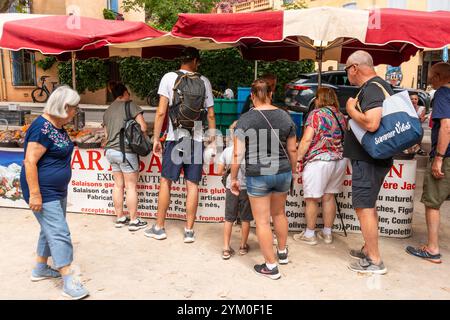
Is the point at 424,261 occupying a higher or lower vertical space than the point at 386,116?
lower

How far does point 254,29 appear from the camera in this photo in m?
4.04

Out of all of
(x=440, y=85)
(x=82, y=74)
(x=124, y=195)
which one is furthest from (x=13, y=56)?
(x=440, y=85)

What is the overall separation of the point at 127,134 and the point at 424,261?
10.6 feet

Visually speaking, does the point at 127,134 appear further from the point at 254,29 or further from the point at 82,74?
the point at 82,74

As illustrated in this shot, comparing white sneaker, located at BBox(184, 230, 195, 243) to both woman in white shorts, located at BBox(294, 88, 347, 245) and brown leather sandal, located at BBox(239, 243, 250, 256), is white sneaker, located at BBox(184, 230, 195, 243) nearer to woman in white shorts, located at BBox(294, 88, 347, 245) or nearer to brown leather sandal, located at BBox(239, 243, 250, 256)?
brown leather sandal, located at BBox(239, 243, 250, 256)

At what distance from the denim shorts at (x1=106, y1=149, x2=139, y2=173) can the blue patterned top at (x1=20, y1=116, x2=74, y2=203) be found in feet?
4.76

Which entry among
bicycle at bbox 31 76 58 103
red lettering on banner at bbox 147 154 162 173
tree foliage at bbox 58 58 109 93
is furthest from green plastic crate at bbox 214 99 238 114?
bicycle at bbox 31 76 58 103

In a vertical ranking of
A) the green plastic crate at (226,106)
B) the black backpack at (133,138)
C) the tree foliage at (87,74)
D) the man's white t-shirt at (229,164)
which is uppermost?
the tree foliage at (87,74)

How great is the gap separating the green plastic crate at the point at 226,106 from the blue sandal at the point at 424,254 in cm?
441

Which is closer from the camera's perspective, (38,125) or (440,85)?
(38,125)

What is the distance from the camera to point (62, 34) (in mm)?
4531

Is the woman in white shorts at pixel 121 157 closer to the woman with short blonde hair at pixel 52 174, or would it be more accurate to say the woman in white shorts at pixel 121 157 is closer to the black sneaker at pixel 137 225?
the black sneaker at pixel 137 225

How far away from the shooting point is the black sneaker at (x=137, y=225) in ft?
15.4

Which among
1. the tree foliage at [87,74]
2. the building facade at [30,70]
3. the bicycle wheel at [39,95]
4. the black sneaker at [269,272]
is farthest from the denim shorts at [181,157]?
the building facade at [30,70]
